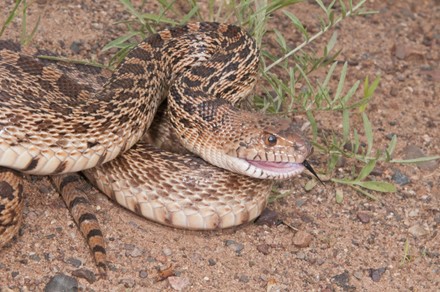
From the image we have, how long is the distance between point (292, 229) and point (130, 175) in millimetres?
1323

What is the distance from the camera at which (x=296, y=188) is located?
668 cm

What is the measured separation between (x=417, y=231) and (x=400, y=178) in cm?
74

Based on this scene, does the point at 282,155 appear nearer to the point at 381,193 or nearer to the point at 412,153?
the point at 381,193

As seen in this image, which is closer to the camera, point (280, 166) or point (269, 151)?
point (269, 151)

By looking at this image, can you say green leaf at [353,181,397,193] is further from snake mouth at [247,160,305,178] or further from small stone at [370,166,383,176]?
snake mouth at [247,160,305,178]

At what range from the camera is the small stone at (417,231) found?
637 cm

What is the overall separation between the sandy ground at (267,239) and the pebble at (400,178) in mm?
25

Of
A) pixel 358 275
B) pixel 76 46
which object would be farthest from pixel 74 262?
pixel 76 46

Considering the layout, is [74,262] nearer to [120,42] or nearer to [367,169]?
[120,42]

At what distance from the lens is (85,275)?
527 centimetres

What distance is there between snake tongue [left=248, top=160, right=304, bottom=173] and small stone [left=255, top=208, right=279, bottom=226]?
0.61 m

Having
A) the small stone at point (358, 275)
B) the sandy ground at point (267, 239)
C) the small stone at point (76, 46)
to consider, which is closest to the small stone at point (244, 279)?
the sandy ground at point (267, 239)

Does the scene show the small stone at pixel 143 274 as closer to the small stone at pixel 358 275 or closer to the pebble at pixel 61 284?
the pebble at pixel 61 284

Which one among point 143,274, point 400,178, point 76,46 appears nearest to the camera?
point 143,274
